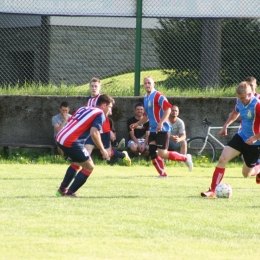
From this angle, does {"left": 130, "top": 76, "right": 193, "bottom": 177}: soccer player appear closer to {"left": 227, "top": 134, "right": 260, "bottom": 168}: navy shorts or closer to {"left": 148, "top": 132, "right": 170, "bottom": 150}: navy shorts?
{"left": 148, "top": 132, "right": 170, "bottom": 150}: navy shorts

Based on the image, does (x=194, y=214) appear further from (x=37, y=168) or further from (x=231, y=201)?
(x=37, y=168)

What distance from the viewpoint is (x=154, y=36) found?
17.1 meters

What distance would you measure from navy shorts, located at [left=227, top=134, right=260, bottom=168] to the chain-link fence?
18.6 ft

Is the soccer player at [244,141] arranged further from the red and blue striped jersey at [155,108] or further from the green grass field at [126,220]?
the red and blue striped jersey at [155,108]

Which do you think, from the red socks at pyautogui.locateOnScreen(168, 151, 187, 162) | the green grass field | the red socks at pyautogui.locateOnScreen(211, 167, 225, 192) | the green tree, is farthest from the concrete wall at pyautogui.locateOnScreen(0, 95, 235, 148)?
the red socks at pyautogui.locateOnScreen(211, 167, 225, 192)

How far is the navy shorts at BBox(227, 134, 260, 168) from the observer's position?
10.6m

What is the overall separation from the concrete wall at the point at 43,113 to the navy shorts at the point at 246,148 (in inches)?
210

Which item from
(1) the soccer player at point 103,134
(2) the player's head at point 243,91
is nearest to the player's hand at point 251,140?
(2) the player's head at point 243,91

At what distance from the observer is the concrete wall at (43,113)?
52.4 feet

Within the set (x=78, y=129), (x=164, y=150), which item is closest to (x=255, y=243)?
(x=78, y=129)

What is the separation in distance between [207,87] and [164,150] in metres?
3.37

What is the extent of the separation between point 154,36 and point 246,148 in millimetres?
6918

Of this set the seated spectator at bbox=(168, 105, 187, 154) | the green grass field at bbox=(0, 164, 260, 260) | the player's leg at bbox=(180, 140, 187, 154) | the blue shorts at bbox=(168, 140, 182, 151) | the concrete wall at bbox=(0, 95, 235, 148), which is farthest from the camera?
the concrete wall at bbox=(0, 95, 235, 148)

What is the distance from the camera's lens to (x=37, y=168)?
14.3m
